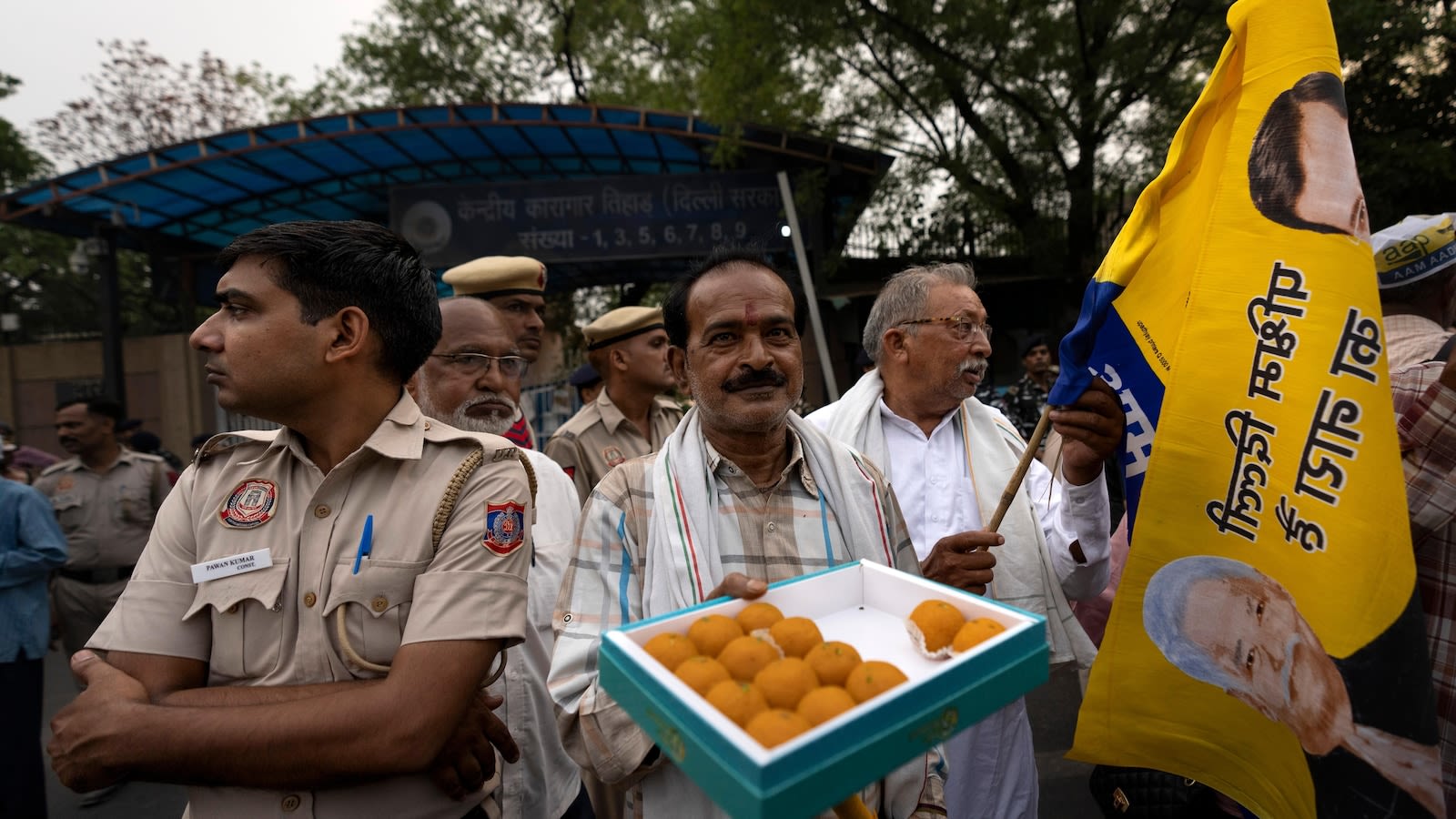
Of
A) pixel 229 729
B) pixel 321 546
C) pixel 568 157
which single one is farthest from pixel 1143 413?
pixel 568 157

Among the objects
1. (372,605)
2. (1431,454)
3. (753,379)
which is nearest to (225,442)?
(372,605)

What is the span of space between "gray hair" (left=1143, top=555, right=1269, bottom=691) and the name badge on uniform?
192 centimetres

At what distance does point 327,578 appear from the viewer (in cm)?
152

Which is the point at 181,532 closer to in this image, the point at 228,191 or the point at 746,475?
the point at 746,475

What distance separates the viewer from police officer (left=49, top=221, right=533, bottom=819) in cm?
134

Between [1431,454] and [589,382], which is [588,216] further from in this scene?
[1431,454]

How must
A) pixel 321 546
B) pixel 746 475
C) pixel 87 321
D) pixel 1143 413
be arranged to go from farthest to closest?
pixel 87 321, pixel 746 475, pixel 1143 413, pixel 321 546

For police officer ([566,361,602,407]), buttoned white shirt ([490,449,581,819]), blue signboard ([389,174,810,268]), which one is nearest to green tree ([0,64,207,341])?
blue signboard ([389,174,810,268])

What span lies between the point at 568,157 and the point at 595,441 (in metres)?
9.14

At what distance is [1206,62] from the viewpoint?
9188 millimetres

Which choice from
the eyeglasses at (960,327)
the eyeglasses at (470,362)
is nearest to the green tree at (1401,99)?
the eyeglasses at (960,327)

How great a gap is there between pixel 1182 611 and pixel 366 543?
1765 mm

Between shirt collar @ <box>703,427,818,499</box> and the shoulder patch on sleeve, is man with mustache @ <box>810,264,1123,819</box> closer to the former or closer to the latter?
shirt collar @ <box>703,427,818,499</box>

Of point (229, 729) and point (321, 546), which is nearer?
point (229, 729)
